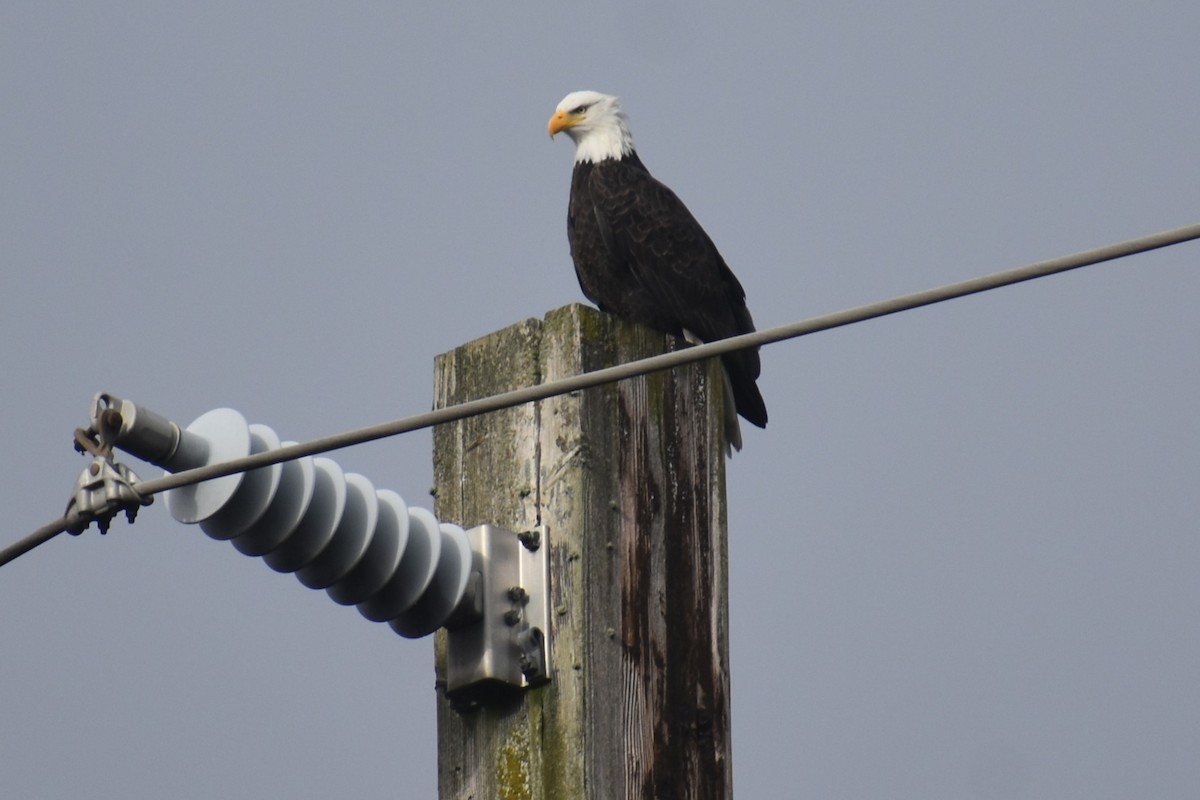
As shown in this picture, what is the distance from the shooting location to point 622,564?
274 cm

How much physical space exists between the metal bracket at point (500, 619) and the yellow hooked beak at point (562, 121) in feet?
15.0

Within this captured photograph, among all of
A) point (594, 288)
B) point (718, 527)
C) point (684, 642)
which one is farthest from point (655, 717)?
point (594, 288)

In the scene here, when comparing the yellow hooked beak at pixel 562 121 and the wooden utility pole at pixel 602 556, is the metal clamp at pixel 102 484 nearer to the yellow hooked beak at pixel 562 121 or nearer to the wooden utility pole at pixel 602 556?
the wooden utility pole at pixel 602 556

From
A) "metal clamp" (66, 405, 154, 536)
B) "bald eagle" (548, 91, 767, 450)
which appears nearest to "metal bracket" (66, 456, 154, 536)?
"metal clamp" (66, 405, 154, 536)

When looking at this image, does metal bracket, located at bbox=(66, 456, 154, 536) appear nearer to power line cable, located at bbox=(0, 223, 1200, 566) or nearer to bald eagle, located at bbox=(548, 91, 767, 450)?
power line cable, located at bbox=(0, 223, 1200, 566)

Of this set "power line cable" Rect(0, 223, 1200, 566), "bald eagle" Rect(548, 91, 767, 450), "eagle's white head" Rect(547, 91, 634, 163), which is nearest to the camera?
"power line cable" Rect(0, 223, 1200, 566)

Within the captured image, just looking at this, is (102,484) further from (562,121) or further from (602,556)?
(562,121)

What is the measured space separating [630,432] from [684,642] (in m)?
0.32

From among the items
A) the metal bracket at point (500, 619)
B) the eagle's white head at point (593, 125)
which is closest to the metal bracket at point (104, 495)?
the metal bracket at point (500, 619)

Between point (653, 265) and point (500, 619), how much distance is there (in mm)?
3438

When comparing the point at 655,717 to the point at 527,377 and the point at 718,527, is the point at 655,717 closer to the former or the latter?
the point at 718,527

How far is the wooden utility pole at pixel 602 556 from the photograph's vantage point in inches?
104

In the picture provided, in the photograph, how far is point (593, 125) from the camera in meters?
7.13

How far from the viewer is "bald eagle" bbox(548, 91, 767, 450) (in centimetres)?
605
